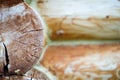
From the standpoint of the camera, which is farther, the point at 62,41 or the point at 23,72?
the point at 62,41

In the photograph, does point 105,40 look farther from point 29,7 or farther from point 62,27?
point 29,7

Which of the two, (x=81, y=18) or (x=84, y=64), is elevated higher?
(x=81, y=18)

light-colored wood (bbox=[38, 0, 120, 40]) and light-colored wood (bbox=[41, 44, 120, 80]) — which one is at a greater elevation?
light-colored wood (bbox=[38, 0, 120, 40])

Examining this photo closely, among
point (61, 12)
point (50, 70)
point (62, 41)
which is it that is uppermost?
point (61, 12)

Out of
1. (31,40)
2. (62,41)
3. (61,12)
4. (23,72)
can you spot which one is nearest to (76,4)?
(61,12)

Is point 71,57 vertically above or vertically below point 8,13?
below

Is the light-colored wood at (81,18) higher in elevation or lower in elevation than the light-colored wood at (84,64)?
higher

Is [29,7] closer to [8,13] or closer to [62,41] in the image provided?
[8,13]
